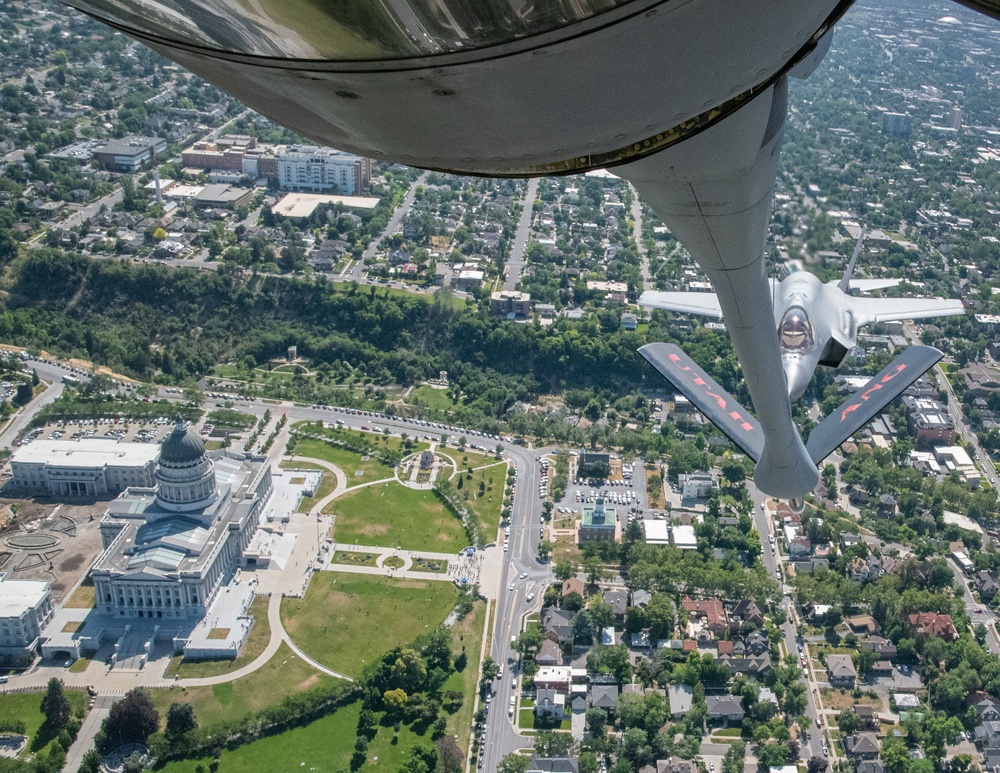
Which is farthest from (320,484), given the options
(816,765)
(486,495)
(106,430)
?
(816,765)

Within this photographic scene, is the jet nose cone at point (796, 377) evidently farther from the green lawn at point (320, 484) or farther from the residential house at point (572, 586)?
the green lawn at point (320, 484)

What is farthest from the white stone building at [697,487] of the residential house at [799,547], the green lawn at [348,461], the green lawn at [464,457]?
the green lawn at [348,461]

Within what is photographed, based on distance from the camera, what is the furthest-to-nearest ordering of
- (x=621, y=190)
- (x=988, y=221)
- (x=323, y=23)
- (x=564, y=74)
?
(x=621, y=190)
(x=988, y=221)
(x=564, y=74)
(x=323, y=23)

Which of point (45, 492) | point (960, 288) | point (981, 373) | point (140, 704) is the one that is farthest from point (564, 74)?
point (960, 288)

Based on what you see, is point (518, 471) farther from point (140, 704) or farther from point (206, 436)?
point (140, 704)

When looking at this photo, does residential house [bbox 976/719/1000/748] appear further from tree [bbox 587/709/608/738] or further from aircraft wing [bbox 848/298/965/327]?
aircraft wing [bbox 848/298/965/327]

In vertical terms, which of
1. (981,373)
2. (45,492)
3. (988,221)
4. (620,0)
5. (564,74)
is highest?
(620,0)
